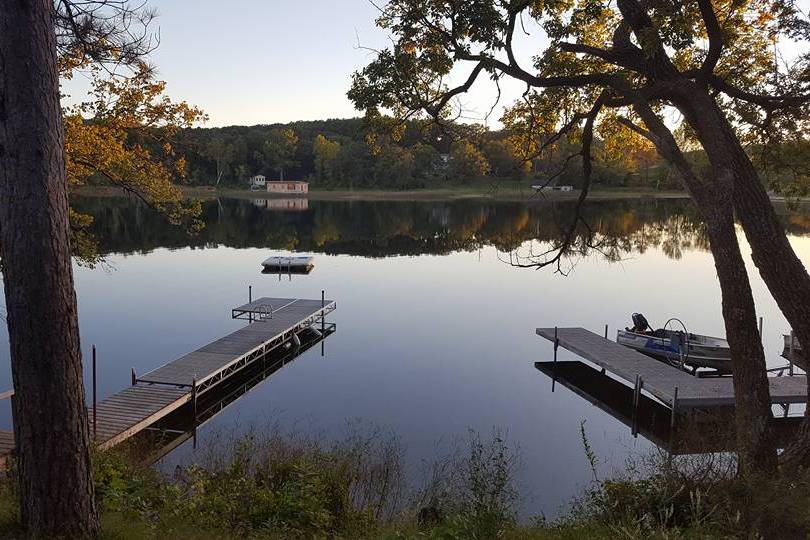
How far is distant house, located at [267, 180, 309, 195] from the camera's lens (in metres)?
118

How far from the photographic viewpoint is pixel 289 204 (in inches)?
3900

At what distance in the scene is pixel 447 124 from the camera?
33.8 feet

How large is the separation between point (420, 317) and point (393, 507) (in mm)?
16166

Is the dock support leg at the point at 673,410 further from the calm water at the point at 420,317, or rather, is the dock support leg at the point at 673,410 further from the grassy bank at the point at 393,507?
the grassy bank at the point at 393,507

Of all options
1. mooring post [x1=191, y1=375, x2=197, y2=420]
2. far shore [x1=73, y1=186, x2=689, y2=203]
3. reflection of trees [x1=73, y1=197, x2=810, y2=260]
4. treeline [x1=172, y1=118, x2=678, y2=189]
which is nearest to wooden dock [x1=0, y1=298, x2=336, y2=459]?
mooring post [x1=191, y1=375, x2=197, y2=420]

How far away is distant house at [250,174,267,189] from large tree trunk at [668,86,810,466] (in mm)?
119857

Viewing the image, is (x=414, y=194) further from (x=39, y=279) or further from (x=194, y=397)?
(x=39, y=279)

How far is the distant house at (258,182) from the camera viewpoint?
402 feet

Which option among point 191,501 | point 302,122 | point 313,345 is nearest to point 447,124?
point 191,501

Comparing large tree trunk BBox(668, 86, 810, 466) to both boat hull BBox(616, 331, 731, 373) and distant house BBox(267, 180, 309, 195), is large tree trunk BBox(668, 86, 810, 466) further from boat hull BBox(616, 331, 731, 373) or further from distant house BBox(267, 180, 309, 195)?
distant house BBox(267, 180, 309, 195)

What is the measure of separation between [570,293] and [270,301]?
47.8 ft

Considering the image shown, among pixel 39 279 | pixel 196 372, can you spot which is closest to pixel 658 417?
pixel 196 372

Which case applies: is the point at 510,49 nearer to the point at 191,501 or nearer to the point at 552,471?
the point at 191,501

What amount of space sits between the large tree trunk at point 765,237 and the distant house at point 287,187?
112 meters
